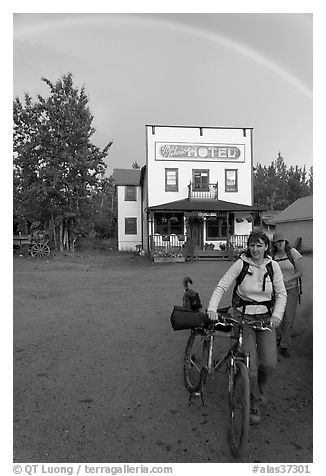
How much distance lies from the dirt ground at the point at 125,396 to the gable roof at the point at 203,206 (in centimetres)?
973

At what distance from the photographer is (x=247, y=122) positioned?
3.75m

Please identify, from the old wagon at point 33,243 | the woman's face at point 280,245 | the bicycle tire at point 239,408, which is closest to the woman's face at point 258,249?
the bicycle tire at point 239,408

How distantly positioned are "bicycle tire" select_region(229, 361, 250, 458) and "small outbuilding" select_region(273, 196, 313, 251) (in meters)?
1.41

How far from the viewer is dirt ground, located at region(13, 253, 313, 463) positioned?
218cm

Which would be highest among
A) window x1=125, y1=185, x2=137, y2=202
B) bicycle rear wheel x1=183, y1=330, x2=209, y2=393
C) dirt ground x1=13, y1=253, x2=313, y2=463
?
window x1=125, y1=185, x2=137, y2=202

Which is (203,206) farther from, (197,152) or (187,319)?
(187,319)

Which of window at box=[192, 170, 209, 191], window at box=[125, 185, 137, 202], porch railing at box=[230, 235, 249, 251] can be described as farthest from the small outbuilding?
window at box=[125, 185, 137, 202]

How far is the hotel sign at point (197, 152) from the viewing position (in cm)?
1405

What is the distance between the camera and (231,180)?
1678cm

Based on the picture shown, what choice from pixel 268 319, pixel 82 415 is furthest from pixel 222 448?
pixel 82 415

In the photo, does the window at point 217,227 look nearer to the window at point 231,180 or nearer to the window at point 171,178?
the window at point 231,180

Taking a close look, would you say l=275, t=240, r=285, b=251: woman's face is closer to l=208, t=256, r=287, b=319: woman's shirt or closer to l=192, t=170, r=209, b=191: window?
l=208, t=256, r=287, b=319: woman's shirt
